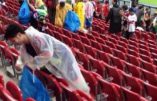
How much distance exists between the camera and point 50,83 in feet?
14.2

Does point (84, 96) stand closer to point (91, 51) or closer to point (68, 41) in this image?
point (91, 51)

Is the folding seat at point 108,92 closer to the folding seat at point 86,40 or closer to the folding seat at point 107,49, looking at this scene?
the folding seat at point 107,49

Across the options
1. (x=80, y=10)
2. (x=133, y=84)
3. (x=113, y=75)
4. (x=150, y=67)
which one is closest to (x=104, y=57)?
(x=150, y=67)

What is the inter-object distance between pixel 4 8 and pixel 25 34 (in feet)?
23.1

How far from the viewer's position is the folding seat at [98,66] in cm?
561

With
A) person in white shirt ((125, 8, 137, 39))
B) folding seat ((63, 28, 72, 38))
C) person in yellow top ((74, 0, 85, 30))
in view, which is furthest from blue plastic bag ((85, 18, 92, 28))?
folding seat ((63, 28, 72, 38))

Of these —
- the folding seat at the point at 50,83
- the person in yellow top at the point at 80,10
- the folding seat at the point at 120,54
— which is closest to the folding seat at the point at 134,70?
the folding seat at the point at 120,54

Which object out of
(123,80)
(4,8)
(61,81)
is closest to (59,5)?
(4,8)

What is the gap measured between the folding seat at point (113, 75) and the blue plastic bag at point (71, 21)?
3.55m

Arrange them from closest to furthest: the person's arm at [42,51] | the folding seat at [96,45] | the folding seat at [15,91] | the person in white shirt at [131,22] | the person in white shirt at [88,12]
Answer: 1. the folding seat at [15,91]
2. the person's arm at [42,51]
3. the folding seat at [96,45]
4. the person in white shirt at [131,22]
5. the person in white shirt at [88,12]

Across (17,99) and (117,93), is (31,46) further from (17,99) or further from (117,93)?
(117,93)

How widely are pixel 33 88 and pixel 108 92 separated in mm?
927

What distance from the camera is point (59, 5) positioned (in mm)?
8992

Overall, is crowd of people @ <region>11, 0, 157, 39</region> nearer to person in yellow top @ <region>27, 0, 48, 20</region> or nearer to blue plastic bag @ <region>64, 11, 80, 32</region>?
blue plastic bag @ <region>64, 11, 80, 32</region>
